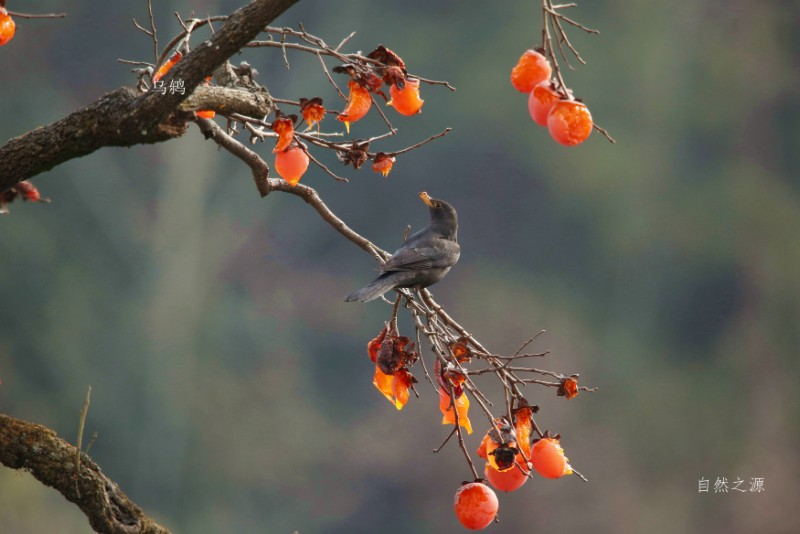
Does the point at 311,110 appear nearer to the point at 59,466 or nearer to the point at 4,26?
the point at 4,26

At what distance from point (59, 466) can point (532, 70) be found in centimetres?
98

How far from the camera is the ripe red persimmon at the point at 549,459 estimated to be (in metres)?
1.60

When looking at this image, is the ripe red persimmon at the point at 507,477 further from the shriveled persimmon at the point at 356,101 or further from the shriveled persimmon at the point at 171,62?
the shriveled persimmon at the point at 171,62

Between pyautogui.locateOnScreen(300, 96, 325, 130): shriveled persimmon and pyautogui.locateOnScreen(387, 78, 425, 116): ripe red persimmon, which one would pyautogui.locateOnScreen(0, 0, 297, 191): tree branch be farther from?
pyautogui.locateOnScreen(387, 78, 425, 116): ripe red persimmon

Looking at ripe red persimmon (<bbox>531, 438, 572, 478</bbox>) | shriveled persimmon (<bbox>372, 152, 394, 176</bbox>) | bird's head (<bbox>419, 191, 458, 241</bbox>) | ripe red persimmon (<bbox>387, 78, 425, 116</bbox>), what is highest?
bird's head (<bbox>419, 191, 458, 241</bbox>)

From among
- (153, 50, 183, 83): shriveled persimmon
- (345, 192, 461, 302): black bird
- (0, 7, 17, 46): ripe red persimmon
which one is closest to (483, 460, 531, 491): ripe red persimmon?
(345, 192, 461, 302): black bird

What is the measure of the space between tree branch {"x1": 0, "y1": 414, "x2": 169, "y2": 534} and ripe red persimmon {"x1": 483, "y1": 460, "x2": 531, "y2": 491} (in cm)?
60

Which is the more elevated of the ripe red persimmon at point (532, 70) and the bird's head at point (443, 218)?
the bird's head at point (443, 218)

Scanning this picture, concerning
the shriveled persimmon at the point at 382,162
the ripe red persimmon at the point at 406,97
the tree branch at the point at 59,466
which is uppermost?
the ripe red persimmon at the point at 406,97

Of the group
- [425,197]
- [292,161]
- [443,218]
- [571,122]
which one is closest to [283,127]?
[292,161]

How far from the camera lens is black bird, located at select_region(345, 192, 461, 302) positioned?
1970 millimetres

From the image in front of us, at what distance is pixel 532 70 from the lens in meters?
1.52

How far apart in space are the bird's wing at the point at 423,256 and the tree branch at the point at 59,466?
2.35 feet

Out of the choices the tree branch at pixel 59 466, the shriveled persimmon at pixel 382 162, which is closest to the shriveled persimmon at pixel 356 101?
the shriveled persimmon at pixel 382 162
